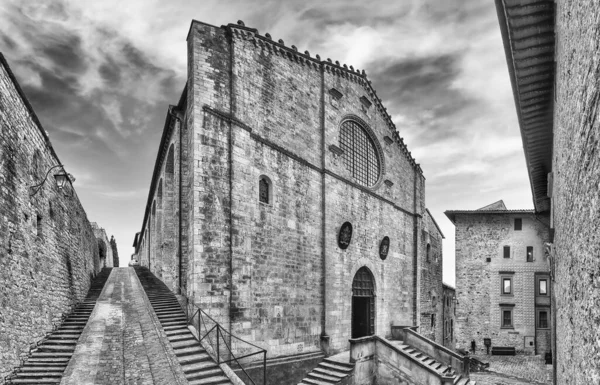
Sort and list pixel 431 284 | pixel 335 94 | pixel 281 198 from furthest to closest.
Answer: pixel 431 284, pixel 335 94, pixel 281 198

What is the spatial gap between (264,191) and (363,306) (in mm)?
8106

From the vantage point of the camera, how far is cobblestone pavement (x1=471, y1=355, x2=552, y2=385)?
1933 centimetres

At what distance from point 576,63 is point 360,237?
594 inches

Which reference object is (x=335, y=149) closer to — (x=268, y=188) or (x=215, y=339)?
(x=268, y=188)

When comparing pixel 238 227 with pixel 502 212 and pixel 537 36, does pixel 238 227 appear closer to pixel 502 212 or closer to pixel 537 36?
pixel 537 36

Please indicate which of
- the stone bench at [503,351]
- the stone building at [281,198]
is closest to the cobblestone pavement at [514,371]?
the stone bench at [503,351]

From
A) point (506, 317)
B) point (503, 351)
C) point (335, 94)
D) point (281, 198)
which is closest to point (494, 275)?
point (506, 317)

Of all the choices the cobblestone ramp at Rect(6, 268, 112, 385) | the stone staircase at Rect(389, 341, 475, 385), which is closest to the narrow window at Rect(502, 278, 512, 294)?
the stone staircase at Rect(389, 341, 475, 385)

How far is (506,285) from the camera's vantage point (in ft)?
90.9

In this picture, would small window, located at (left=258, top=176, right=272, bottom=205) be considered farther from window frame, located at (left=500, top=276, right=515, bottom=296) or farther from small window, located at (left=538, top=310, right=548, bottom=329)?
small window, located at (left=538, top=310, right=548, bottom=329)

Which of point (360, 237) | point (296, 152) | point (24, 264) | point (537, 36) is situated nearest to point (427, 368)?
point (360, 237)

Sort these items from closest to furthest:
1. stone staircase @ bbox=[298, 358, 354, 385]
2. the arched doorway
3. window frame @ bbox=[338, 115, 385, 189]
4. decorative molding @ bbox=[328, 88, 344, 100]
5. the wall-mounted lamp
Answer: the wall-mounted lamp → stone staircase @ bbox=[298, 358, 354, 385] → decorative molding @ bbox=[328, 88, 344, 100] → the arched doorway → window frame @ bbox=[338, 115, 385, 189]

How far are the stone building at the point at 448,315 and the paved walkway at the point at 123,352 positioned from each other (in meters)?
22.2

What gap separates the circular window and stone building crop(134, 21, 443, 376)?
0.24 ft
